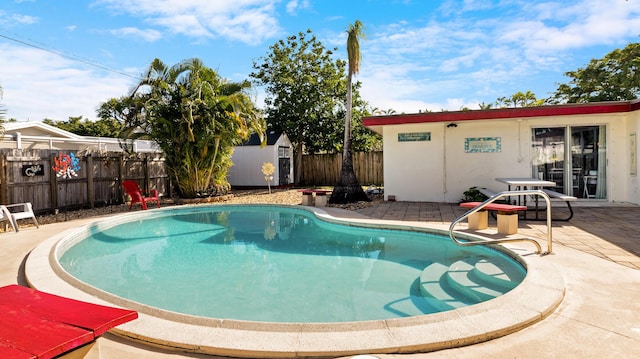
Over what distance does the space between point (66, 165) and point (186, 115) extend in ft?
11.9

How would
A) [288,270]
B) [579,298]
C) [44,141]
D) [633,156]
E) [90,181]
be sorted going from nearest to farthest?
[579,298], [288,270], [633,156], [90,181], [44,141]

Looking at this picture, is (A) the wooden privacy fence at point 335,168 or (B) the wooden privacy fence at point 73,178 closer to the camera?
(B) the wooden privacy fence at point 73,178

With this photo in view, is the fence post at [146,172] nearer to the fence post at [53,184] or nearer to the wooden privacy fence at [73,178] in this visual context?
the wooden privacy fence at [73,178]

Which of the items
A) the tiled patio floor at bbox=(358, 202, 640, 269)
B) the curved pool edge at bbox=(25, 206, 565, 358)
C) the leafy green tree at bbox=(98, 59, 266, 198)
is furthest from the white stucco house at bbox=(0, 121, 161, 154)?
the curved pool edge at bbox=(25, 206, 565, 358)

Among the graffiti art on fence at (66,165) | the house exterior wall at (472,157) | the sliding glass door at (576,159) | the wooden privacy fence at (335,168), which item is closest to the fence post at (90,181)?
the graffiti art on fence at (66,165)

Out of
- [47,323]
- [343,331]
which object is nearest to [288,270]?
[343,331]

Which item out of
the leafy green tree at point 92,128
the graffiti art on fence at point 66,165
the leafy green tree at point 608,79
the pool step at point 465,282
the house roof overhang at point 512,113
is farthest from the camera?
the leafy green tree at point 92,128

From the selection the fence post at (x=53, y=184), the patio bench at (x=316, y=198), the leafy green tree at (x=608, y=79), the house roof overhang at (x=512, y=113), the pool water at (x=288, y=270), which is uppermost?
the leafy green tree at (x=608, y=79)

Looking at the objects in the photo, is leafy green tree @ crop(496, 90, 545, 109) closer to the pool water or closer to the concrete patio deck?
the concrete patio deck

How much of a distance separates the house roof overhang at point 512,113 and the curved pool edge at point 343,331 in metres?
7.53

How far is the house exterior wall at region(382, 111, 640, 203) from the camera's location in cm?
967

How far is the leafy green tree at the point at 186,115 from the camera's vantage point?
12.1 metres

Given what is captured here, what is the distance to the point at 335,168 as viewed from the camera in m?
19.3

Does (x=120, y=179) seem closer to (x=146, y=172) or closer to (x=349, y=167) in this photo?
(x=146, y=172)
